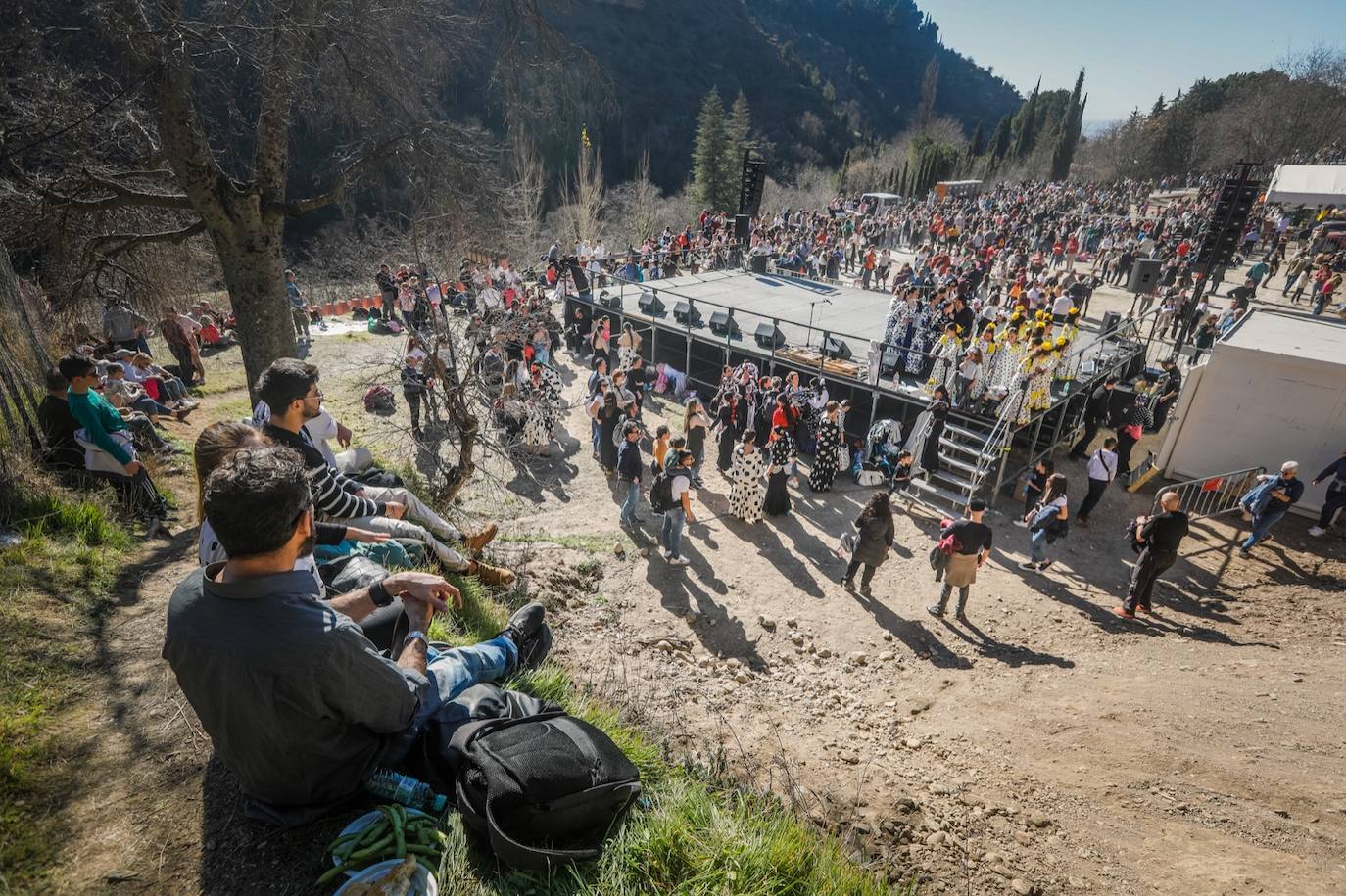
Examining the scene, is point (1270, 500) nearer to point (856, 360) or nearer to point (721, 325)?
point (856, 360)

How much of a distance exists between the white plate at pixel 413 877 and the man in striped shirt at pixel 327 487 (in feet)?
6.77

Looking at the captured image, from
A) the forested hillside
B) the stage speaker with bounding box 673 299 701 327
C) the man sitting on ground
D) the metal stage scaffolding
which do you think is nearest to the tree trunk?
the man sitting on ground

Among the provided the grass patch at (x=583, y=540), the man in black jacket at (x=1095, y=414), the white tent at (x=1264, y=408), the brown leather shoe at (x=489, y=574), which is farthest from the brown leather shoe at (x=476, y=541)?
the man in black jacket at (x=1095, y=414)

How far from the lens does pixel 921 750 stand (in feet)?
17.1

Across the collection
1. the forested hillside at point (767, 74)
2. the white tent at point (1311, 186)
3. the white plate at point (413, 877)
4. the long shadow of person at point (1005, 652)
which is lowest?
the long shadow of person at point (1005, 652)

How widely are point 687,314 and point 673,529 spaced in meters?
8.96

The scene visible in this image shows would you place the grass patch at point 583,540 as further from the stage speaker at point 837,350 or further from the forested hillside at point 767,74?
the forested hillside at point 767,74

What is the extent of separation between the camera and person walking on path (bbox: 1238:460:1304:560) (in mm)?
8422

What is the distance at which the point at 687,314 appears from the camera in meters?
16.4

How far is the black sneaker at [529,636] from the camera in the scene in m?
3.91

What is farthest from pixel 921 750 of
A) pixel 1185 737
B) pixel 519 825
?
pixel 519 825

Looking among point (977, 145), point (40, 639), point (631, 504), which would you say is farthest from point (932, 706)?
point (977, 145)

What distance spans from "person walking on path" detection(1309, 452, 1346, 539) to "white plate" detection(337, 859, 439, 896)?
1208cm

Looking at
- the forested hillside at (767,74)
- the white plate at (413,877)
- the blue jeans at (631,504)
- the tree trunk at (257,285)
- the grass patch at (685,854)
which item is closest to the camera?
the white plate at (413,877)
